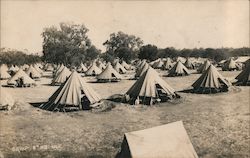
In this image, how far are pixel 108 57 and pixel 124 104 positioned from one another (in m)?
52.0

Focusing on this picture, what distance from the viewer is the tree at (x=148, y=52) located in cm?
7775

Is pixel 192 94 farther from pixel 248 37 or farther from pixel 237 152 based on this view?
pixel 237 152

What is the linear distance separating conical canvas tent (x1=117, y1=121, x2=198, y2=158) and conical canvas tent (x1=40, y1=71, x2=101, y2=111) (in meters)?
10.7

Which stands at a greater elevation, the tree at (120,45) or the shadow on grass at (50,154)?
the tree at (120,45)

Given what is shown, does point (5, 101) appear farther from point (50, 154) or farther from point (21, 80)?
point (21, 80)

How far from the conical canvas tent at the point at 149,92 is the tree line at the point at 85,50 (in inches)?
1348

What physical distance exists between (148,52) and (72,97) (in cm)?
5946

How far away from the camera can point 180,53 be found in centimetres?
10700

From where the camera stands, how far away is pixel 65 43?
54469 mm

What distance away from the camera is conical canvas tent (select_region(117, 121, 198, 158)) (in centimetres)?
866

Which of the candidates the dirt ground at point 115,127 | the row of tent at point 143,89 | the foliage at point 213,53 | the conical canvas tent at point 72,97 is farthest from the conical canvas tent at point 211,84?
the foliage at point 213,53

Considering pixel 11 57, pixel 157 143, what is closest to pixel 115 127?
pixel 157 143

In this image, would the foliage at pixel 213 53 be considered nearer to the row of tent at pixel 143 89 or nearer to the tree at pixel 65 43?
the tree at pixel 65 43

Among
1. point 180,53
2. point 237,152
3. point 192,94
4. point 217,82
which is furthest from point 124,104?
point 180,53
